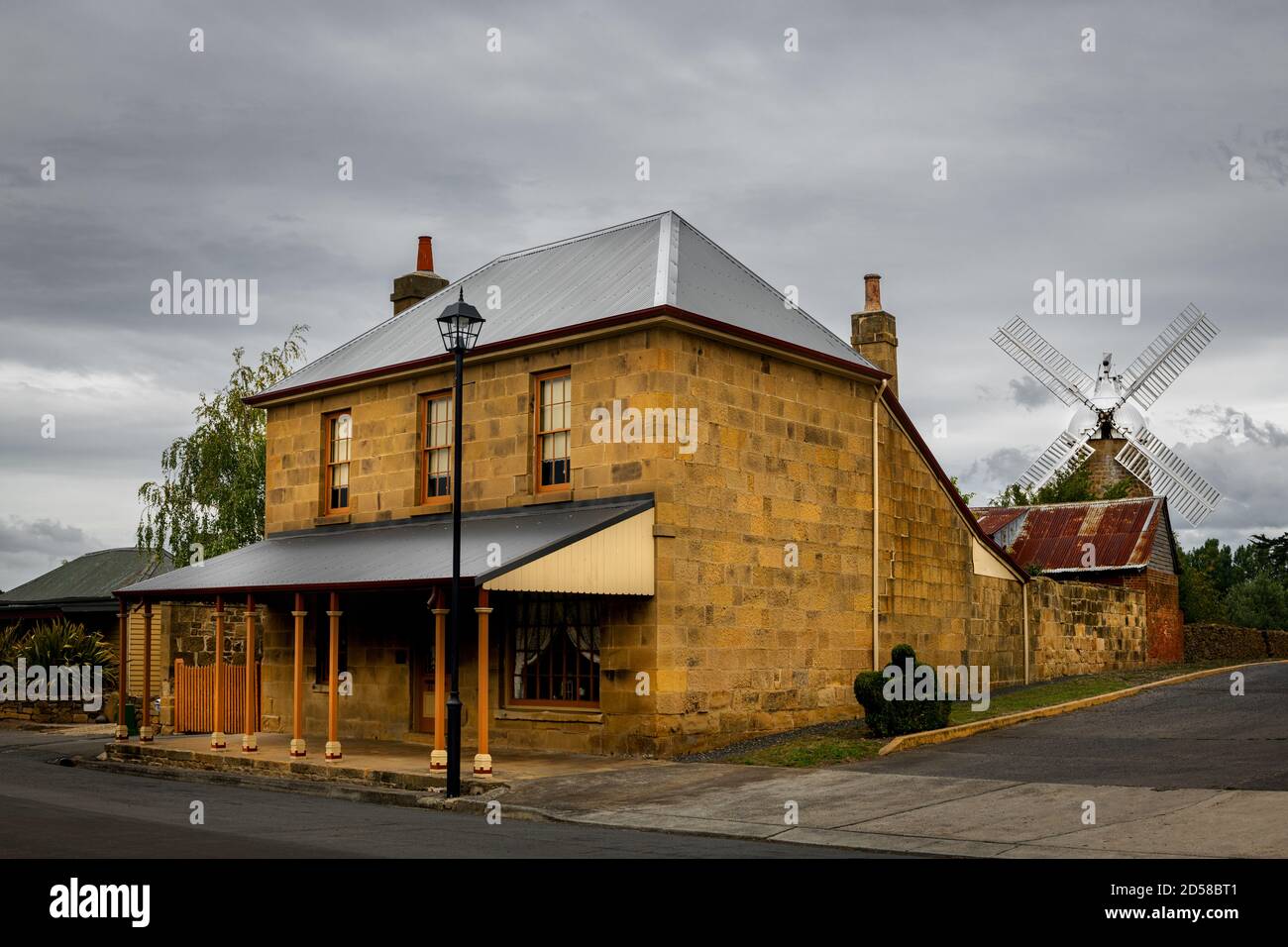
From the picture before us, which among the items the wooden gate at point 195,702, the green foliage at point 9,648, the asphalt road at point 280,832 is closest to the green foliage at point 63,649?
the green foliage at point 9,648

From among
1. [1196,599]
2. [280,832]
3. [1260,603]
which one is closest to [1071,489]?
[1196,599]

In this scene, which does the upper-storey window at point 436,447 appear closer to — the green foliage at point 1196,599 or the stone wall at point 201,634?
the stone wall at point 201,634

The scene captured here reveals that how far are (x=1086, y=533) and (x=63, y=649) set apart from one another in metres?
29.3

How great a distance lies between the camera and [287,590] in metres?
19.6

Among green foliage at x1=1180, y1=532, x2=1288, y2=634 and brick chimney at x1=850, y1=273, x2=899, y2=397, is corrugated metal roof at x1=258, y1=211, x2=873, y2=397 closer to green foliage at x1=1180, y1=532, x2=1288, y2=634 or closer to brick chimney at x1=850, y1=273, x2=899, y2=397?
brick chimney at x1=850, y1=273, x2=899, y2=397

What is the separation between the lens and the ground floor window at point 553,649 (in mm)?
20312

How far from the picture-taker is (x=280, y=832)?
42.1 feet

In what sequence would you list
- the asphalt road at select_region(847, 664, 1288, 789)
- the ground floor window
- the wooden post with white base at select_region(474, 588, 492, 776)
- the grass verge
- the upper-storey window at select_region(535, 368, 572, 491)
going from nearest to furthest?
1. the asphalt road at select_region(847, 664, 1288, 789)
2. the wooden post with white base at select_region(474, 588, 492, 776)
3. the grass verge
4. the ground floor window
5. the upper-storey window at select_region(535, 368, 572, 491)

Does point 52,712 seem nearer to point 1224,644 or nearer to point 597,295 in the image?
point 597,295

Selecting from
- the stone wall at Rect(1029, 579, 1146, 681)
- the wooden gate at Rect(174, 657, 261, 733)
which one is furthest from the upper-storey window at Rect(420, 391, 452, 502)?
the stone wall at Rect(1029, 579, 1146, 681)

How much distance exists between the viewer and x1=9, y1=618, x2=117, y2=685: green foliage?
2948 centimetres

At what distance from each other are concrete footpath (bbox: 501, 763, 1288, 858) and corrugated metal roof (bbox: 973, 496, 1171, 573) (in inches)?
996

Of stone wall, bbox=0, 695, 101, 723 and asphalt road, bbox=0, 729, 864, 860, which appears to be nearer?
asphalt road, bbox=0, 729, 864, 860
